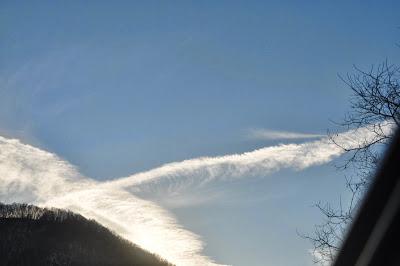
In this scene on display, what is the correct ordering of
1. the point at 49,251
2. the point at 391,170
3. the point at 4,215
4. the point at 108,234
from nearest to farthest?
the point at 391,170 < the point at 49,251 < the point at 4,215 < the point at 108,234

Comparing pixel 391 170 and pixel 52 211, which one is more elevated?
pixel 52 211

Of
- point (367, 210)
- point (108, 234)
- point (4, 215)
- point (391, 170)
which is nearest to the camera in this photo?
point (391, 170)

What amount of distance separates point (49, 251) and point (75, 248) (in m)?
11.5

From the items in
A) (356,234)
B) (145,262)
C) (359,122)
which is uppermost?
(145,262)

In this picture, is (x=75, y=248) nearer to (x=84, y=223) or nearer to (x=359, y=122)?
(x=84, y=223)

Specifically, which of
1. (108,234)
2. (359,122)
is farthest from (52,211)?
(359,122)

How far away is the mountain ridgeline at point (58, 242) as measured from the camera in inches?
5758

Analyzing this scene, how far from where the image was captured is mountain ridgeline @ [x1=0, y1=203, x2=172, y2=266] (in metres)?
146

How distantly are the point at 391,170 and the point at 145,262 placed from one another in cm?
16258

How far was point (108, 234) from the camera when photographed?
18800cm

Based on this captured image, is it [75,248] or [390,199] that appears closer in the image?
[390,199]

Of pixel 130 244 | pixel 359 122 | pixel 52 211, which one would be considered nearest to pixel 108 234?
pixel 130 244

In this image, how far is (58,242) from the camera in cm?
16575

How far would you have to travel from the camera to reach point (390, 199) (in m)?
2.71
